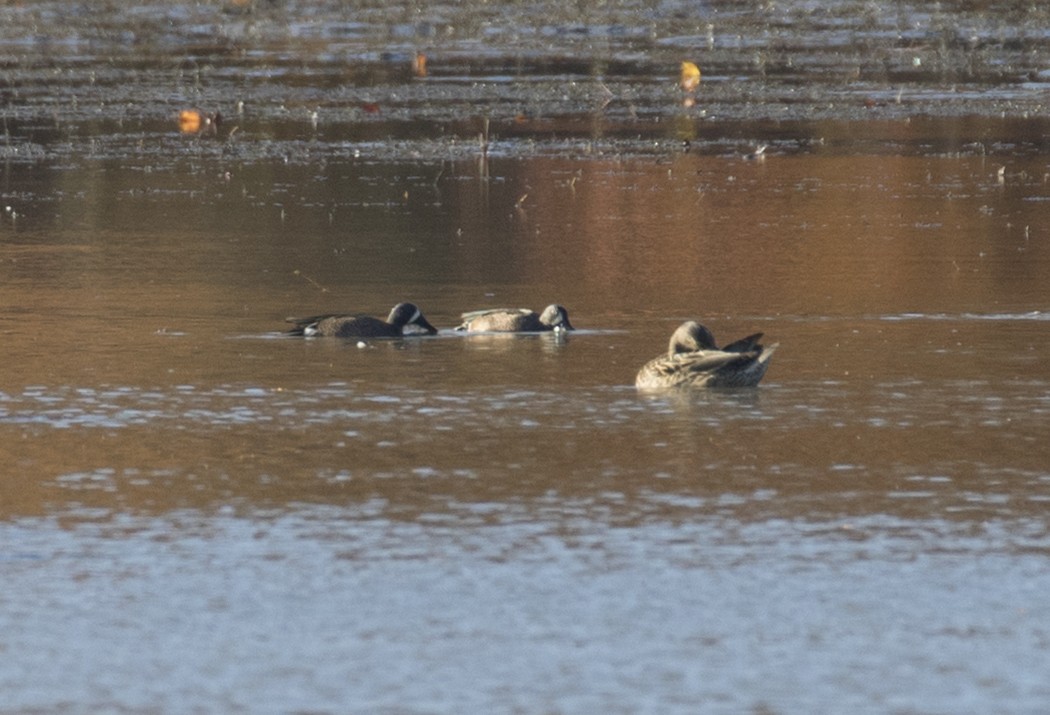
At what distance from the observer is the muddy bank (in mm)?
28547

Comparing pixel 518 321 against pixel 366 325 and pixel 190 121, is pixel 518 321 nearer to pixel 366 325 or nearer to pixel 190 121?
pixel 366 325

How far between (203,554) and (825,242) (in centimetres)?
1146

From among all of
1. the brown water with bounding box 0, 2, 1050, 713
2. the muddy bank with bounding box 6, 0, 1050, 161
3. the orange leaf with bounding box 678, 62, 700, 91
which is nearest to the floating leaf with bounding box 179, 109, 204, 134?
the muddy bank with bounding box 6, 0, 1050, 161

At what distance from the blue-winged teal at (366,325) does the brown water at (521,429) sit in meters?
0.15

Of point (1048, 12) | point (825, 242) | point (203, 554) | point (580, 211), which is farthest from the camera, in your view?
point (1048, 12)

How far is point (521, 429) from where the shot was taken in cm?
1102

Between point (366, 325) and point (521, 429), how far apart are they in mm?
3409

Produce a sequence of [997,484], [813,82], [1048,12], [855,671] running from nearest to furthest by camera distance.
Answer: [855,671], [997,484], [813,82], [1048,12]

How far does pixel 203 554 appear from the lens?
27.6 ft

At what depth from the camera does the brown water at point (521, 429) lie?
23.2ft

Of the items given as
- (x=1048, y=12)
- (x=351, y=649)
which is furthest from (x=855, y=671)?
(x=1048, y=12)

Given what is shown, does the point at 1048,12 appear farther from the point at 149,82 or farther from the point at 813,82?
the point at 149,82

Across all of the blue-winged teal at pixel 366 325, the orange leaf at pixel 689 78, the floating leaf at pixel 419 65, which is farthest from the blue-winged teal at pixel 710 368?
the floating leaf at pixel 419 65

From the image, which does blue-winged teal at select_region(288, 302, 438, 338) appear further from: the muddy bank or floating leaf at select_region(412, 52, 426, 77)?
floating leaf at select_region(412, 52, 426, 77)
